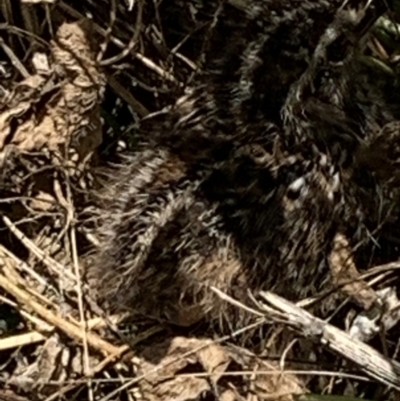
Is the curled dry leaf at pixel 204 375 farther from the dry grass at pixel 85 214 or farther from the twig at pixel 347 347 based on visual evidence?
the twig at pixel 347 347

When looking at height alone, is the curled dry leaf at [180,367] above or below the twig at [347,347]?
below

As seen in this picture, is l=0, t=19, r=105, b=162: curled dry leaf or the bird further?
l=0, t=19, r=105, b=162: curled dry leaf

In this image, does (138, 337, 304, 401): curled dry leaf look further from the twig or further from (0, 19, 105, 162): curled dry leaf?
(0, 19, 105, 162): curled dry leaf

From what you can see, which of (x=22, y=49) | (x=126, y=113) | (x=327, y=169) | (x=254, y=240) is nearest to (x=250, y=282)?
(x=254, y=240)

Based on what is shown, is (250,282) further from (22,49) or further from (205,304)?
(22,49)

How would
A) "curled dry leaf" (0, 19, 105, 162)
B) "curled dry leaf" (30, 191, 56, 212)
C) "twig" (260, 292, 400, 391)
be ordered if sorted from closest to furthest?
"twig" (260, 292, 400, 391) → "curled dry leaf" (0, 19, 105, 162) → "curled dry leaf" (30, 191, 56, 212)

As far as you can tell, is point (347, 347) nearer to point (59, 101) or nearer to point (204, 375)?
point (204, 375)

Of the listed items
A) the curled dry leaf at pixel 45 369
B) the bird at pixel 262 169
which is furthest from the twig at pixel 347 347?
the curled dry leaf at pixel 45 369

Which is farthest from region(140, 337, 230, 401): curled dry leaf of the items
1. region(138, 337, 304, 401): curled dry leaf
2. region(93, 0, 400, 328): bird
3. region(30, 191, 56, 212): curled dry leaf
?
region(30, 191, 56, 212): curled dry leaf
